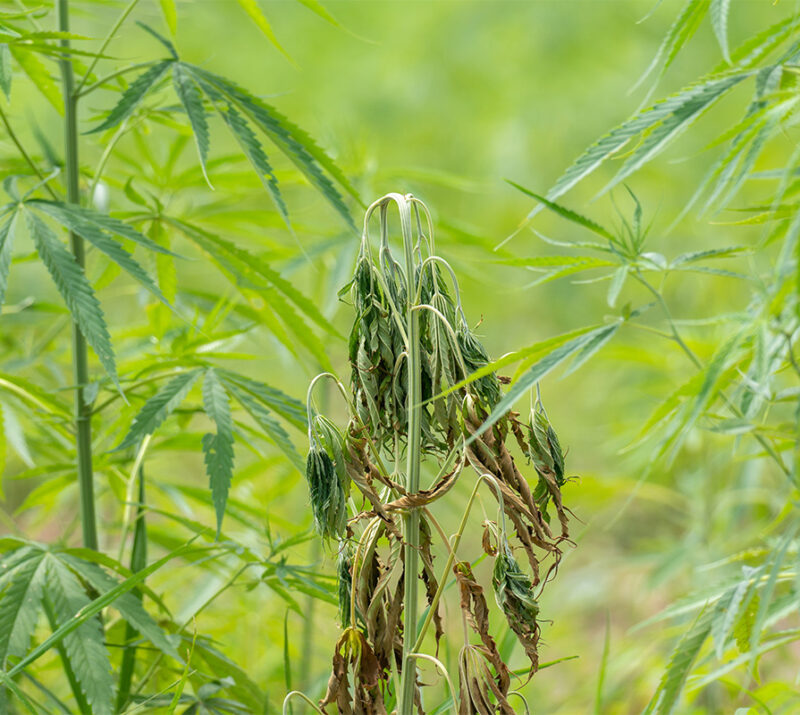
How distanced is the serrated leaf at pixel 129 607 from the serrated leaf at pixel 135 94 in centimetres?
32

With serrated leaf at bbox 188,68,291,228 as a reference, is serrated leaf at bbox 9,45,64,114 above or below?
above

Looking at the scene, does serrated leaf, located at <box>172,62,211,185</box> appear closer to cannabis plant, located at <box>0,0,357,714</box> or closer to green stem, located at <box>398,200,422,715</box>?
cannabis plant, located at <box>0,0,357,714</box>

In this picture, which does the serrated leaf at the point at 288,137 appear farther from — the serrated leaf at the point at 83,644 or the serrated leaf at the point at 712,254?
the serrated leaf at the point at 83,644

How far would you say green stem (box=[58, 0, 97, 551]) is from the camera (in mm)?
690

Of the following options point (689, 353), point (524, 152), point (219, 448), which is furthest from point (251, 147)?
point (524, 152)

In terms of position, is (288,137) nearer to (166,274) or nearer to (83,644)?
(166,274)

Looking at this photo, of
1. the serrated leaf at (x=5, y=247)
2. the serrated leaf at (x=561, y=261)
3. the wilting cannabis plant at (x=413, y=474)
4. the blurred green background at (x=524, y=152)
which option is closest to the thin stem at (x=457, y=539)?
the wilting cannabis plant at (x=413, y=474)

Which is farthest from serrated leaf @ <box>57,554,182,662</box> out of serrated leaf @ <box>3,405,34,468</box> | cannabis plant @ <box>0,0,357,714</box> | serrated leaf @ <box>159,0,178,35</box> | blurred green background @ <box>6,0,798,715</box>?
blurred green background @ <box>6,0,798,715</box>

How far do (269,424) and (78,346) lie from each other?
0.20m

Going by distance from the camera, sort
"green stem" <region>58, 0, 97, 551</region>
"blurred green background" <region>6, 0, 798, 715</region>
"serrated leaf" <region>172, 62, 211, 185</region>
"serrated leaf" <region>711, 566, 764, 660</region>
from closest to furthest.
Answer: "serrated leaf" <region>711, 566, 764, 660</region> < "serrated leaf" <region>172, 62, 211, 185</region> < "green stem" <region>58, 0, 97, 551</region> < "blurred green background" <region>6, 0, 798, 715</region>

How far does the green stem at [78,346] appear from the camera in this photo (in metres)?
0.69

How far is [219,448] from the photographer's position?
1.98ft

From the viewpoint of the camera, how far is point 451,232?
0.95m

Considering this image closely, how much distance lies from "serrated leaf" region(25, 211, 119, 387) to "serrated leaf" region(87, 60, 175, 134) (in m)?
0.09
